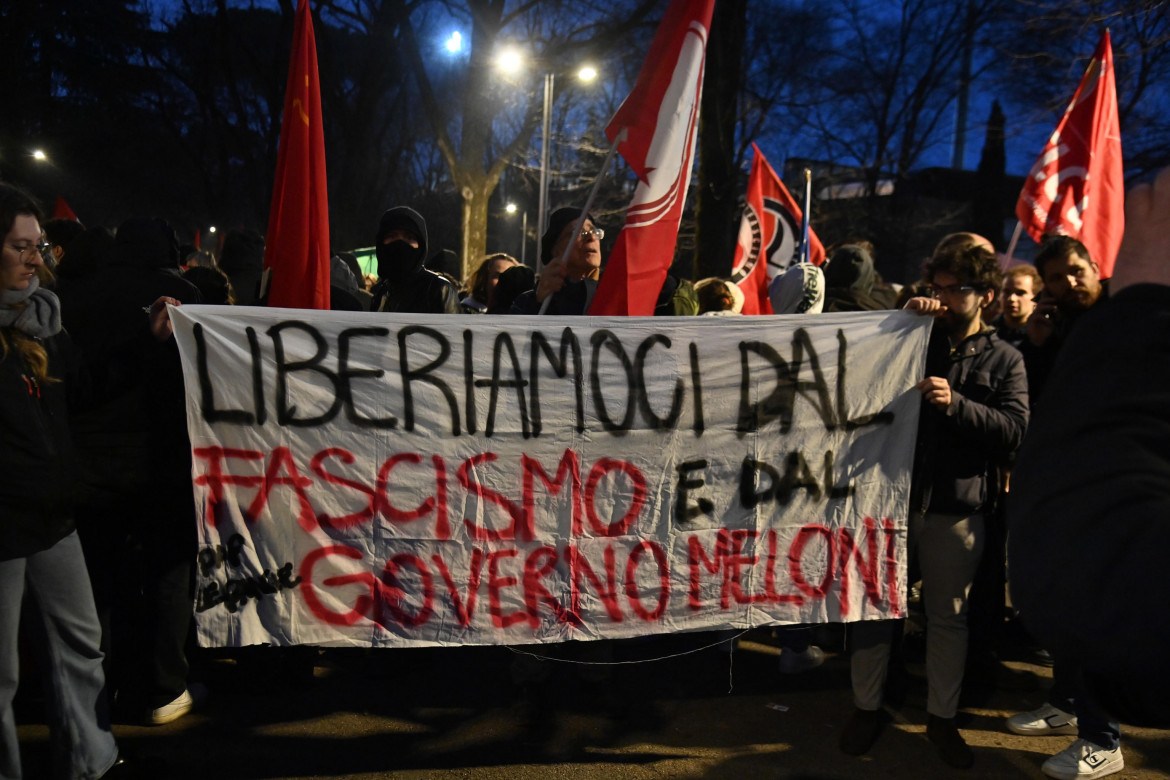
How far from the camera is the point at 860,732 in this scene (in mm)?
3613

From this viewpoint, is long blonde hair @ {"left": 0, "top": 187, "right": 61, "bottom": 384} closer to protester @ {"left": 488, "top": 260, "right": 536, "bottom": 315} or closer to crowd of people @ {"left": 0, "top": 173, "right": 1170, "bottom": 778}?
crowd of people @ {"left": 0, "top": 173, "right": 1170, "bottom": 778}

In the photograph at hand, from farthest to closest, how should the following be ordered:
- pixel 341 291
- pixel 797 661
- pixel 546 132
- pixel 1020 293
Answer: pixel 546 132, pixel 341 291, pixel 1020 293, pixel 797 661

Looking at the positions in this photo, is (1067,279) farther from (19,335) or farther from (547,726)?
(19,335)

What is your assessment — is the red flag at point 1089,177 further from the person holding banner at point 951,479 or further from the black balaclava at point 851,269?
the person holding banner at point 951,479

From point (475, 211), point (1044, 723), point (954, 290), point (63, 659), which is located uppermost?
point (475, 211)

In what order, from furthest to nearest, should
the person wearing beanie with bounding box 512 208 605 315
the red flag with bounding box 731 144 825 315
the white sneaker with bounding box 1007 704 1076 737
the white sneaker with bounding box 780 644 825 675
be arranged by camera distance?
the red flag with bounding box 731 144 825 315 < the white sneaker with bounding box 780 644 825 675 < the person wearing beanie with bounding box 512 208 605 315 < the white sneaker with bounding box 1007 704 1076 737

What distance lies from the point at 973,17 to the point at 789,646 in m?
24.3

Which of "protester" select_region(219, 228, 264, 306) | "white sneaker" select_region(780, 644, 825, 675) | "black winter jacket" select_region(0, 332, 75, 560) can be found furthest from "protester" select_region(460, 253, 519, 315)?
"black winter jacket" select_region(0, 332, 75, 560)

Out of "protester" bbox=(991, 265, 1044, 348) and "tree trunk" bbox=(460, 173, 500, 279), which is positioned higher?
"tree trunk" bbox=(460, 173, 500, 279)

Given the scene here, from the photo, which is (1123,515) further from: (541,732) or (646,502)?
(541,732)

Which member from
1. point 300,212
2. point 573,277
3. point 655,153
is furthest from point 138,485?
point 655,153

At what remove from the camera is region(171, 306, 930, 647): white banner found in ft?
10.8

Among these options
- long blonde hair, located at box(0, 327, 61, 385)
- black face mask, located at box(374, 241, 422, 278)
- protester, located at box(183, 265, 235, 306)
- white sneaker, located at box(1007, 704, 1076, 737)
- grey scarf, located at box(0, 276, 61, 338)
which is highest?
black face mask, located at box(374, 241, 422, 278)

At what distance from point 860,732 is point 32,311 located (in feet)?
11.1
